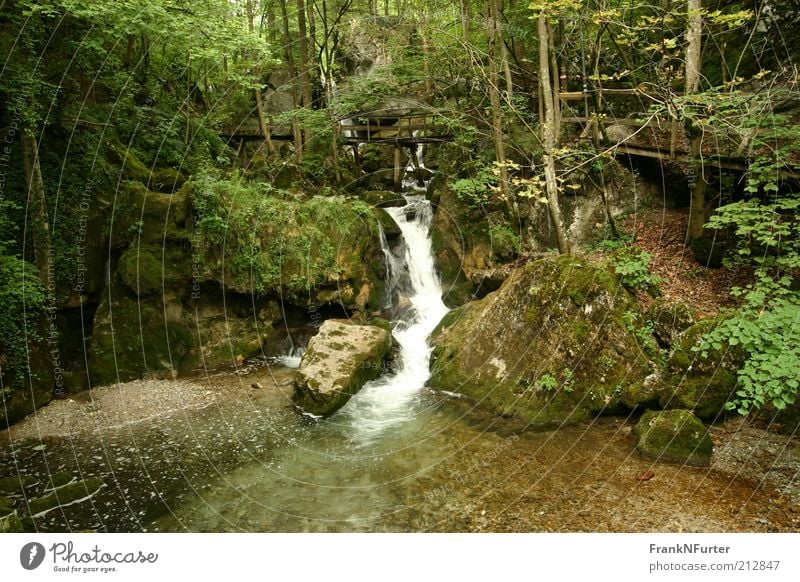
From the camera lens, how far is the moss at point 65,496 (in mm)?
6387

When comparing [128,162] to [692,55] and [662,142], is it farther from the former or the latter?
[662,142]

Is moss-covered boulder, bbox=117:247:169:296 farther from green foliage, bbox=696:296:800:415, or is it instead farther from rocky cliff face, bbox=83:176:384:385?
green foliage, bbox=696:296:800:415

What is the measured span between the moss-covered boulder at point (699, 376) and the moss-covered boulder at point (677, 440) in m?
0.77

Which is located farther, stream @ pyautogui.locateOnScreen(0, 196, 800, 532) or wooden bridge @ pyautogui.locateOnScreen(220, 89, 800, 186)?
wooden bridge @ pyautogui.locateOnScreen(220, 89, 800, 186)

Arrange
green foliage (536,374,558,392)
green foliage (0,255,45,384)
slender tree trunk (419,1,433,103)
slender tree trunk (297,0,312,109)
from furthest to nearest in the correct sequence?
slender tree trunk (297,0,312,109) → slender tree trunk (419,1,433,103) → green foliage (536,374,558,392) → green foliage (0,255,45,384)

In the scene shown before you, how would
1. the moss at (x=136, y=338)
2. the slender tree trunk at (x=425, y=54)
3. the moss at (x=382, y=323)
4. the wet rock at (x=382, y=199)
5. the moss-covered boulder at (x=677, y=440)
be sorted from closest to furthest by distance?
the moss-covered boulder at (x=677, y=440) < the moss at (x=136, y=338) < the moss at (x=382, y=323) < the slender tree trunk at (x=425, y=54) < the wet rock at (x=382, y=199)

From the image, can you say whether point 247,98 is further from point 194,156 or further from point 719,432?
point 719,432

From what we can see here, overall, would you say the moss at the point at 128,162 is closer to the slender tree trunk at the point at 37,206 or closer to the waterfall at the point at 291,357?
the slender tree trunk at the point at 37,206

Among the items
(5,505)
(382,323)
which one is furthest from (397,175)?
(5,505)

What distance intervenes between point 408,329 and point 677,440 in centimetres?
728

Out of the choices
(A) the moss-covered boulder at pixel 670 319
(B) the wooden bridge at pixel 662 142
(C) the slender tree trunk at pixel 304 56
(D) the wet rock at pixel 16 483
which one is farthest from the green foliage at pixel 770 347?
(C) the slender tree trunk at pixel 304 56

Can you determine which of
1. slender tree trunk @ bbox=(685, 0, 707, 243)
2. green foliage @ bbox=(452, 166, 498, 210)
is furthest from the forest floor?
green foliage @ bbox=(452, 166, 498, 210)

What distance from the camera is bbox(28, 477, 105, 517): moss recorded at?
639 cm

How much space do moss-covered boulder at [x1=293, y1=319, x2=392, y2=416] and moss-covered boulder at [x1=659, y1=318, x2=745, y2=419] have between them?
19.6 feet
